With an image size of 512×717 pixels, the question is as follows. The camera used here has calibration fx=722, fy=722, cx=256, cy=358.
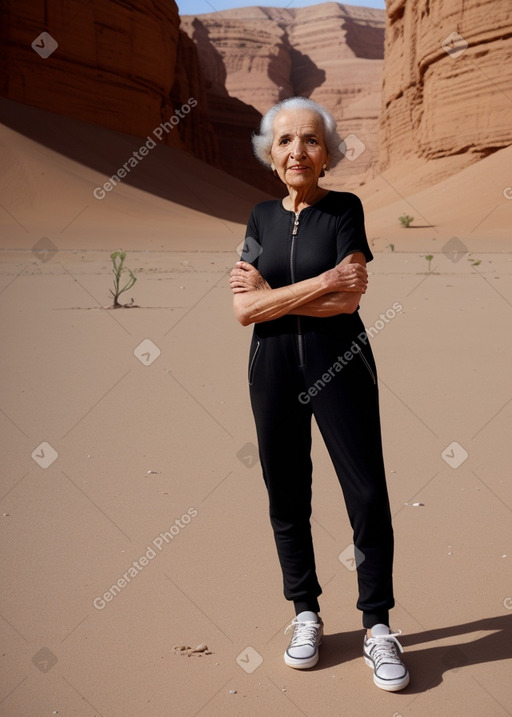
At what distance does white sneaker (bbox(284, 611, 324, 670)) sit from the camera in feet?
8.09

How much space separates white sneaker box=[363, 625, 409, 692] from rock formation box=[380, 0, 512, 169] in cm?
2841

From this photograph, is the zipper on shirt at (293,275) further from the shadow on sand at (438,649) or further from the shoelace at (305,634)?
the shadow on sand at (438,649)

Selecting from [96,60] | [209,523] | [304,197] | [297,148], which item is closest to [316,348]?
[304,197]

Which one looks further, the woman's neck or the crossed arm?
the woman's neck

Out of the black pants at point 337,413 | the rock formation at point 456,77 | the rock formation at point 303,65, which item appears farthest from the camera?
the rock formation at point 303,65

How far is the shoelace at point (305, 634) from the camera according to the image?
2.50 m

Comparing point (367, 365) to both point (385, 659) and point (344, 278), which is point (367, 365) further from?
point (385, 659)

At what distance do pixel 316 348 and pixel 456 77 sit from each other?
30.9 metres

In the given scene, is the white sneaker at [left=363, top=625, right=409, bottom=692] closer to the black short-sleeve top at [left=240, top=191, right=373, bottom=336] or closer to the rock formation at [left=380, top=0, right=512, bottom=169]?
the black short-sleeve top at [left=240, top=191, right=373, bottom=336]

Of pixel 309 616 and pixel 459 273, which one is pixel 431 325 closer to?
pixel 459 273

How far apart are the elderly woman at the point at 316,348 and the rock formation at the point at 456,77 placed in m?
28.0

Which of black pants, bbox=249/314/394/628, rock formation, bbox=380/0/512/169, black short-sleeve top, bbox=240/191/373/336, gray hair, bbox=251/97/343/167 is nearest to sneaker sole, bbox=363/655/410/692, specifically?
black pants, bbox=249/314/394/628

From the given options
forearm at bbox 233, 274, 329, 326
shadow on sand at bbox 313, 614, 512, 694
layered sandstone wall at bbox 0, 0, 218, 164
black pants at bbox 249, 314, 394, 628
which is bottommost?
shadow on sand at bbox 313, 614, 512, 694

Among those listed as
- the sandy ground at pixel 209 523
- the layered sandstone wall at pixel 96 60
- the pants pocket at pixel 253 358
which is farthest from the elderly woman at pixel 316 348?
the layered sandstone wall at pixel 96 60
